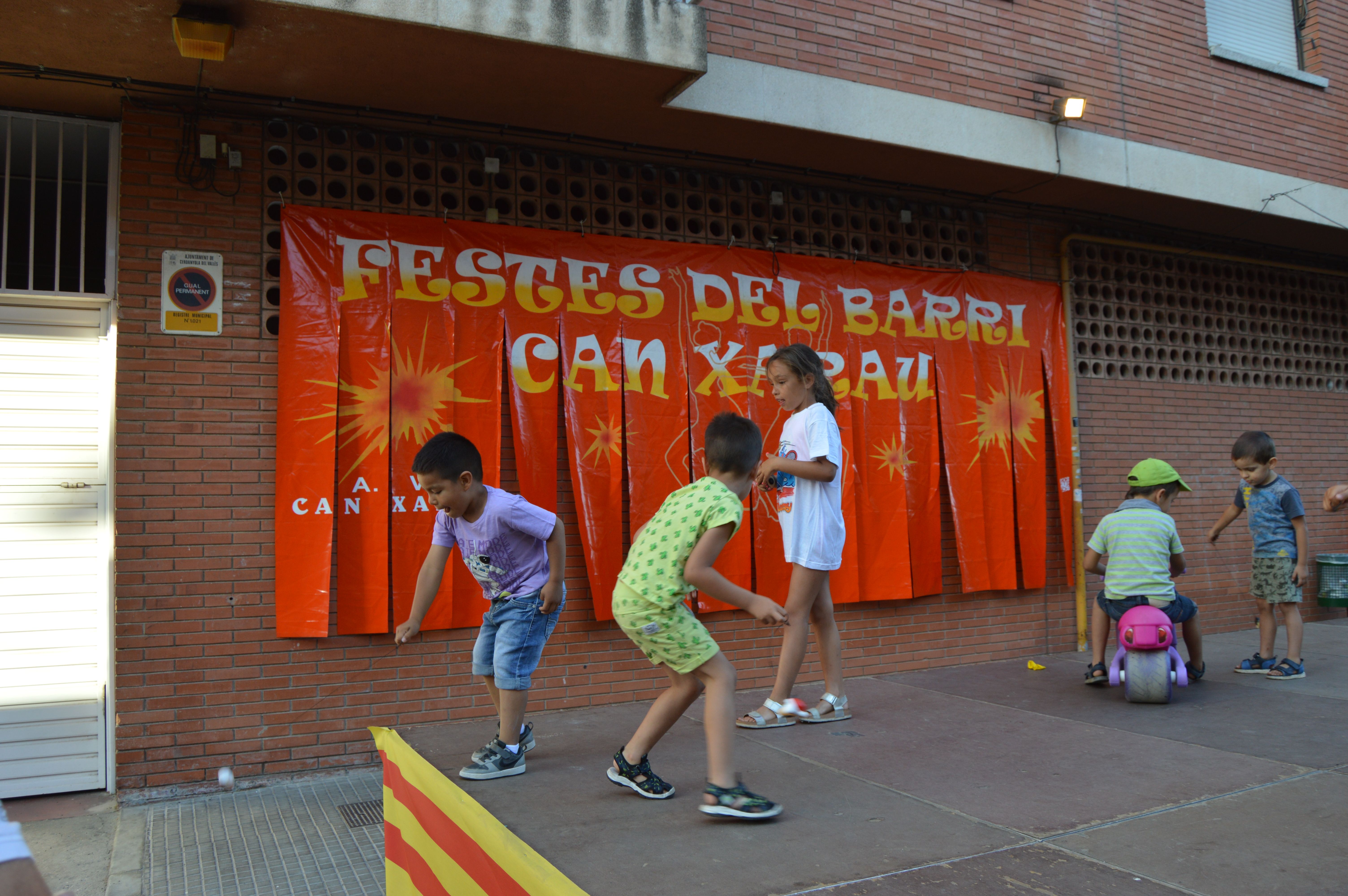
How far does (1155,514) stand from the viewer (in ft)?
18.6

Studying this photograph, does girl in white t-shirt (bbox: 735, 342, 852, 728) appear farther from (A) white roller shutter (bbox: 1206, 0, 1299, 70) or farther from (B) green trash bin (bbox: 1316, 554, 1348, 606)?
(B) green trash bin (bbox: 1316, 554, 1348, 606)

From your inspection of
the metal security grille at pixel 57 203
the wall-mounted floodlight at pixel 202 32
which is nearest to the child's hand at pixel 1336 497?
the wall-mounted floodlight at pixel 202 32

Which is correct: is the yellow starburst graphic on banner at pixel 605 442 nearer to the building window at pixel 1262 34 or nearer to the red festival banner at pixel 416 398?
the red festival banner at pixel 416 398

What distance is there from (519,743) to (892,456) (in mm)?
3869

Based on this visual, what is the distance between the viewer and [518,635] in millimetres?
3957

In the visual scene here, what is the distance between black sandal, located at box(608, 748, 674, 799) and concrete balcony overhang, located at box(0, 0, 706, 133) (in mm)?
3525

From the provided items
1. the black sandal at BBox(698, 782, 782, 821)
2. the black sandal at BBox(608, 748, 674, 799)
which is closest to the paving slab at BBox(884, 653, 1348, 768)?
the black sandal at BBox(698, 782, 782, 821)

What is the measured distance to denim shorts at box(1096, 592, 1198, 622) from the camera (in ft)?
18.3

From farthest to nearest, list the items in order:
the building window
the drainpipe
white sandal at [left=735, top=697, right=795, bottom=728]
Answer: the building window, the drainpipe, white sandal at [left=735, top=697, right=795, bottom=728]

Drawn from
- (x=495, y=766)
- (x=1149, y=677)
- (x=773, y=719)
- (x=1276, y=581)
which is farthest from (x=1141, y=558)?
Answer: (x=495, y=766)

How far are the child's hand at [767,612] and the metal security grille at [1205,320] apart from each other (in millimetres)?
5917

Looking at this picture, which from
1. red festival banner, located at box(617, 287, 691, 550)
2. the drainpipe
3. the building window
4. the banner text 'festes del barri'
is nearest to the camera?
the banner text 'festes del barri'

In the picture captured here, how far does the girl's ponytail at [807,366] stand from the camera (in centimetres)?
475

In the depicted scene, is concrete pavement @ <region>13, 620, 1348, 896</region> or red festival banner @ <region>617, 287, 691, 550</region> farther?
red festival banner @ <region>617, 287, 691, 550</region>
